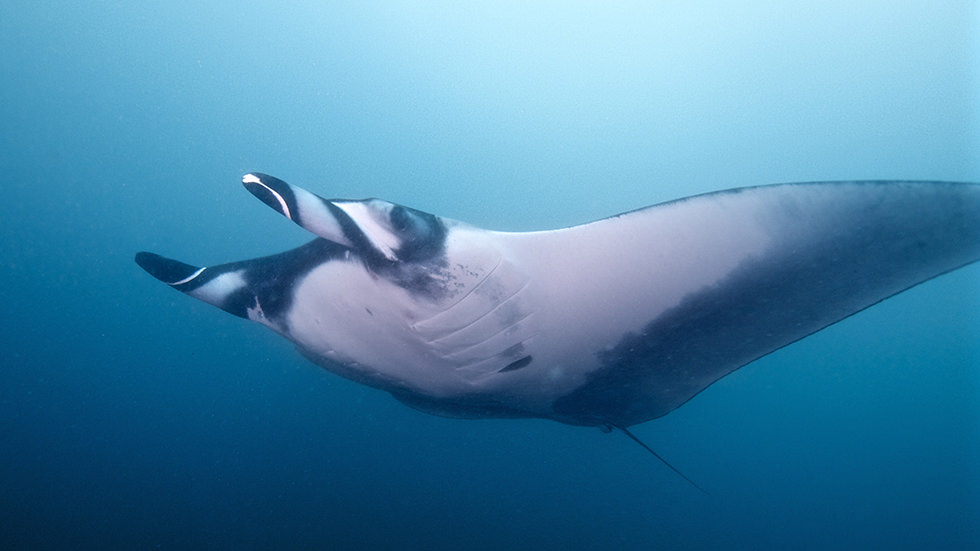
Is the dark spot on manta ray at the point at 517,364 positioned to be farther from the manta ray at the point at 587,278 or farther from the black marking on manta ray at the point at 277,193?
the black marking on manta ray at the point at 277,193

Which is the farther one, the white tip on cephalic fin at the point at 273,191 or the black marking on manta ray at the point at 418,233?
the black marking on manta ray at the point at 418,233

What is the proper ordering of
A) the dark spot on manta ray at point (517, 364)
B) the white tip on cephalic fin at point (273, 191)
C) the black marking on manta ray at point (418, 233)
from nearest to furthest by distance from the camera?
the white tip on cephalic fin at point (273, 191) → the black marking on manta ray at point (418, 233) → the dark spot on manta ray at point (517, 364)

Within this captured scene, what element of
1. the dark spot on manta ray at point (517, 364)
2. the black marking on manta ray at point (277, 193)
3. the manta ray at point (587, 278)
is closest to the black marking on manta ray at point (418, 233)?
the manta ray at point (587, 278)

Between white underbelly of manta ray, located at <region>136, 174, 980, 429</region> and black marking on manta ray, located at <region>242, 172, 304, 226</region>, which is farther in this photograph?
white underbelly of manta ray, located at <region>136, 174, 980, 429</region>

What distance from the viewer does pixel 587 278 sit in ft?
4.56

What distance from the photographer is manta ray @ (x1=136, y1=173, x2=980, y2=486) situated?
1.16 metres

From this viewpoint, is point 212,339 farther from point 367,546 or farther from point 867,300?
point 867,300

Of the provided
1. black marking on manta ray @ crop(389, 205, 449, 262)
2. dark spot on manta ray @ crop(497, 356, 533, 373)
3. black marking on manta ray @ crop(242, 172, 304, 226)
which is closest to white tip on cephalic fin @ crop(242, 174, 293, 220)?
black marking on manta ray @ crop(242, 172, 304, 226)

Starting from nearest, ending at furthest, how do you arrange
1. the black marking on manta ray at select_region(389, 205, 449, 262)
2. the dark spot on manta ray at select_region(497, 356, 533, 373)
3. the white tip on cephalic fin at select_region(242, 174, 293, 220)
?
the white tip on cephalic fin at select_region(242, 174, 293, 220), the black marking on manta ray at select_region(389, 205, 449, 262), the dark spot on manta ray at select_region(497, 356, 533, 373)

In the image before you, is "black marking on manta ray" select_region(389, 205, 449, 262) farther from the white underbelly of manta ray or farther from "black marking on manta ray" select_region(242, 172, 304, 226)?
"black marking on manta ray" select_region(242, 172, 304, 226)

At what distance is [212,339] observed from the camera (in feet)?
46.2

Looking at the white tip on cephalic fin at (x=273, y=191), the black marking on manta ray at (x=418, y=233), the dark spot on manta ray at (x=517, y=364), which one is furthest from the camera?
the dark spot on manta ray at (x=517, y=364)

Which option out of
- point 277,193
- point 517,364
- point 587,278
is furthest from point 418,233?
point 517,364

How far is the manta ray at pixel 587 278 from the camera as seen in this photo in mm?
1158
